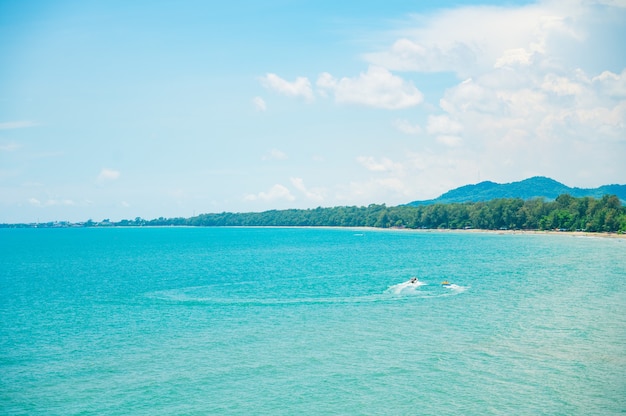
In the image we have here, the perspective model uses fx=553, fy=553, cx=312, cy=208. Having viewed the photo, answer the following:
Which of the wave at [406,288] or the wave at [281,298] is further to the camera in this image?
the wave at [406,288]

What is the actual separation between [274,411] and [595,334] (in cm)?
2688

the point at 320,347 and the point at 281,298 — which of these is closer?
the point at 320,347

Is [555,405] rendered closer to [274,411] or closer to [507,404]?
[507,404]

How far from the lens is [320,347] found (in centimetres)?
3912

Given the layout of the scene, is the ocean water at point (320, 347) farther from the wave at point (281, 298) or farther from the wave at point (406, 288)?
the wave at point (406, 288)

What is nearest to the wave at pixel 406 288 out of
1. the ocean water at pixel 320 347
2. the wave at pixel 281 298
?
the wave at pixel 281 298

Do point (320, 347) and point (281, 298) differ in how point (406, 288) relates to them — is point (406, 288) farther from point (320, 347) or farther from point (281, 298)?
point (320, 347)

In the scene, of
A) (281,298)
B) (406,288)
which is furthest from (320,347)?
(406,288)

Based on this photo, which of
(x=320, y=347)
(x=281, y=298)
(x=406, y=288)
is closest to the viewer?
(x=320, y=347)

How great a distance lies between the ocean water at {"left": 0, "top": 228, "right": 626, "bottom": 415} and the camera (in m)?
29.6

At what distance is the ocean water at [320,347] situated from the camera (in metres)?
29.6

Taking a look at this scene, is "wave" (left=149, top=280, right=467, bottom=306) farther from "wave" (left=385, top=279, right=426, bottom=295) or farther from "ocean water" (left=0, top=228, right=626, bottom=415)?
"ocean water" (left=0, top=228, right=626, bottom=415)

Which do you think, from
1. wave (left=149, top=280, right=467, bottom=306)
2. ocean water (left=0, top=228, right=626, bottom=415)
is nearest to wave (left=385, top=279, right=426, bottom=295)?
wave (left=149, top=280, right=467, bottom=306)

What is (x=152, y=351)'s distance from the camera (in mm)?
39156
